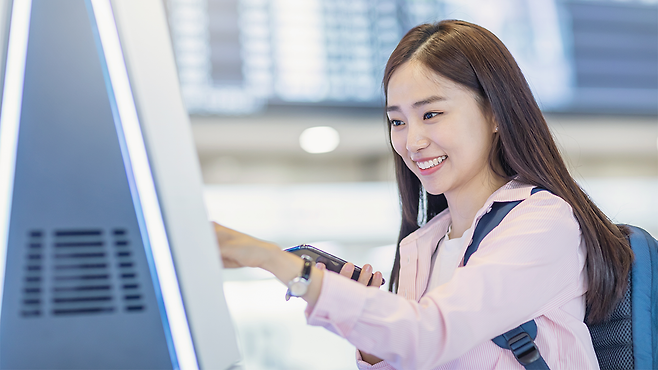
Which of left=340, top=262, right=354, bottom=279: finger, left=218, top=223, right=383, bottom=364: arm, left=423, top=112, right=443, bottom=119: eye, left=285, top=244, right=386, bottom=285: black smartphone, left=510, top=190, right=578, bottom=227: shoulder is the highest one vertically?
left=423, top=112, right=443, bottom=119: eye

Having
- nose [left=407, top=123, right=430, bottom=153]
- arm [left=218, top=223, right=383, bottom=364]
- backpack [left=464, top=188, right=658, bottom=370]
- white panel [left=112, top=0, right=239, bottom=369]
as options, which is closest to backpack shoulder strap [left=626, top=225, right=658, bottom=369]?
backpack [left=464, top=188, right=658, bottom=370]

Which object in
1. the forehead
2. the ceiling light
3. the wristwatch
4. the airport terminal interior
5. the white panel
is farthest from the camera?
the ceiling light

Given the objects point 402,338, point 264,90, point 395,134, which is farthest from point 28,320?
point 264,90

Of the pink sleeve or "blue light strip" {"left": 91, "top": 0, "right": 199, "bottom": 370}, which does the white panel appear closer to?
"blue light strip" {"left": 91, "top": 0, "right": 199, "bottom": 370}

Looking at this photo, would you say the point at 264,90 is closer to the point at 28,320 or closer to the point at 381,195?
the point at 381,195

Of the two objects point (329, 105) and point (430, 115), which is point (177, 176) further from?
point (329, 105)

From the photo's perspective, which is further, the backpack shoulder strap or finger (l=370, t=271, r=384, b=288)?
finger (l=370, t=271, r=384, b=288)

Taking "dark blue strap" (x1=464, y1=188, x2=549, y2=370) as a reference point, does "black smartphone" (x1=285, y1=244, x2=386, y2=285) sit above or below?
above

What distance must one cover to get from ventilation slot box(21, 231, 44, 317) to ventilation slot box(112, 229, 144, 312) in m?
0.05

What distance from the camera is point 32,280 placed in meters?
0.39

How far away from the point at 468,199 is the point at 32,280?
66 centimetres

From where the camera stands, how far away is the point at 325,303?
0.57 metres

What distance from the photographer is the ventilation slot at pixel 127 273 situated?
394 millimetres

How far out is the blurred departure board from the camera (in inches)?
83.5
